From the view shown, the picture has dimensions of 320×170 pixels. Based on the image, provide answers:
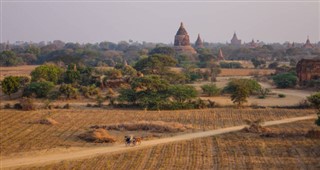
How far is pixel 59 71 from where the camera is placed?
43125 millimetres

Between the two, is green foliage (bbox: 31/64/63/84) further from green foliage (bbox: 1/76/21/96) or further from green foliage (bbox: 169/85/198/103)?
green foliage (bbox: 169/85/198/103)

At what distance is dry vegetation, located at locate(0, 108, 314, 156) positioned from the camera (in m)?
19.8

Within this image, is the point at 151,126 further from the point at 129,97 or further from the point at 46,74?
the point at 46,74

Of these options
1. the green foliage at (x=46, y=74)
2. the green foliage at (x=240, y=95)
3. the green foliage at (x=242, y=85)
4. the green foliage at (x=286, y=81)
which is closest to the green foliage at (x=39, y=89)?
the green foliage at (x=46, y=74)

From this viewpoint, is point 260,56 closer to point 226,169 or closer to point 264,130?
point 264,130

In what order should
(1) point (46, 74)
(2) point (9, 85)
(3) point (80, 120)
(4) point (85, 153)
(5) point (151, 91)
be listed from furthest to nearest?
(1) point (46, 74) → (2) point (9, 85) → (5) point (151, 91) → (3) point (80, 120) → (4) point (85, 153)

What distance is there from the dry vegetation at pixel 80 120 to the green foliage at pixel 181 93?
7.43ft

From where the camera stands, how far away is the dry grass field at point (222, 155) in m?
15.9

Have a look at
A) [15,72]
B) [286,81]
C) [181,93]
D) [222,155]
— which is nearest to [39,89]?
[181,93]

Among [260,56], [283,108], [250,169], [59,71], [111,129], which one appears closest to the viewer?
[250,169]

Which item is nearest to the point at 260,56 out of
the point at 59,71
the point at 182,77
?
the point at 182,77

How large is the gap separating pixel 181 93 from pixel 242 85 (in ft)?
15.1

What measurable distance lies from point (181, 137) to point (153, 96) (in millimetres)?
10362

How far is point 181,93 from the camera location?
101ft
